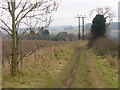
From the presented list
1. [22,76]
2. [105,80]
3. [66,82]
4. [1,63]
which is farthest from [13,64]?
[105,80]

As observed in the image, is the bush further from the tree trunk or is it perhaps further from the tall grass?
the tree trunk

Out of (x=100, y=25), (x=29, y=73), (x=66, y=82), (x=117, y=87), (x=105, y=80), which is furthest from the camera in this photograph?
(x=100, y=25)

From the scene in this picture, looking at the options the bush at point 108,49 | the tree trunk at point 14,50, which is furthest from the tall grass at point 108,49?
the tree trunk at point 14,50

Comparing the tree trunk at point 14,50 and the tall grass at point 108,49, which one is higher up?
the tree trunk at point 14,50

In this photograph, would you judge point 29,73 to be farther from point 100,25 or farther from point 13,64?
point 100,25

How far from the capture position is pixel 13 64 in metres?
14.9

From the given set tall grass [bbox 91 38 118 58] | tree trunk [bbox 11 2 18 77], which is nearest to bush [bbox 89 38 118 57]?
tall grass [bbox 91 38 118 58]

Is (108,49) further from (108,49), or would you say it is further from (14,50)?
(14,50)

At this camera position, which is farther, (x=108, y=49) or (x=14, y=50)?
(x=108, y=49)

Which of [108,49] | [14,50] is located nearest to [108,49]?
[108,49]

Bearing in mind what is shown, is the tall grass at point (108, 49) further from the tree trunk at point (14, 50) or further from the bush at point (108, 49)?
the tree trunk at point (14, 50)

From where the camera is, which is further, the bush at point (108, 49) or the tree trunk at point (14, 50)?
the bush at point (108, 49)

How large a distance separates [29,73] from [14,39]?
216 cm

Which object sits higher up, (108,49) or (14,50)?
Result: (14,50)
